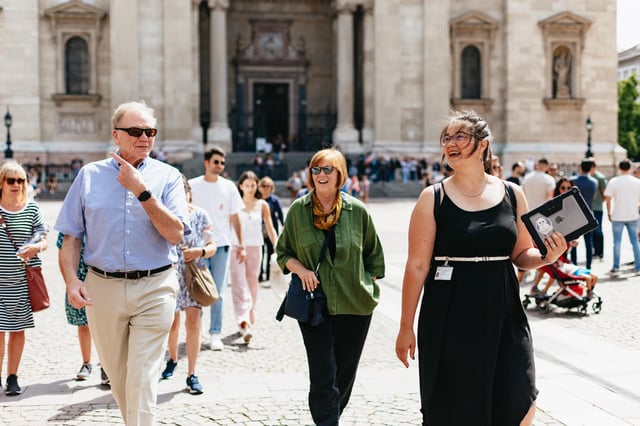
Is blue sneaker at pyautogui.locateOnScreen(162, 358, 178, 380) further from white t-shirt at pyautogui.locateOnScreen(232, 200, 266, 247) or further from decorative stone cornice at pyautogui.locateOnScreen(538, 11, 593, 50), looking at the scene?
decorative stone cornice at pyautogui.locateOnScreen(538, 11, 593, 50)

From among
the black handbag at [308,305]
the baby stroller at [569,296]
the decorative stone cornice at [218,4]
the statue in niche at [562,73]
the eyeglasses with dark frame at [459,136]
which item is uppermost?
the decorative stone cornice at [218,4]

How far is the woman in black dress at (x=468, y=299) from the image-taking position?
4.45 m

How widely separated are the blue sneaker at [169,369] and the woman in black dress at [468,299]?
3.92 meters

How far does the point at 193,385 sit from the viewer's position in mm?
7375

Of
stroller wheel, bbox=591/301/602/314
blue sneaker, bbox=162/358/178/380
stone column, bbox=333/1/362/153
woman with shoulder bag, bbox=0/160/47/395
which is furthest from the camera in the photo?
stone column, bbox=333/1/362/153

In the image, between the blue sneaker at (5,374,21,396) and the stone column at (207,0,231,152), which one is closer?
the blue sneaker at (5,374,21,396)

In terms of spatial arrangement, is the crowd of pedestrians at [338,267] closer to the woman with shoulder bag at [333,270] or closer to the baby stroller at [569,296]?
the woman with shoulder bag at [333,270]

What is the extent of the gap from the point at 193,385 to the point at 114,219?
2.72 m

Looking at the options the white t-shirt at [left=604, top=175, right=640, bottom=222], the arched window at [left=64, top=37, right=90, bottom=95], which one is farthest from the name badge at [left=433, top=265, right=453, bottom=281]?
the arched window at [left=64, top=37, right=90, bottom=95]

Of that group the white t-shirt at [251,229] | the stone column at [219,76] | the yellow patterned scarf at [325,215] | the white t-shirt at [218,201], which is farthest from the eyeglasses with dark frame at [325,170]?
the stone column at [219,76]

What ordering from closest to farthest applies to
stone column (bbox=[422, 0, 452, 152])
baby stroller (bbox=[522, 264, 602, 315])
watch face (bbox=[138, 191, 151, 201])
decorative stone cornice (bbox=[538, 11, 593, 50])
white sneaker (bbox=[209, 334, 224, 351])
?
1. watch face (bbox=[138, 191, 151, 201])
2. white sneaker (bbox=[209, 334, 224, 351])
3. baby stroller (bbox=[522, 264, 602, 315])
4. stone column (bbox=[422, 0, 452, 152])
5. decorative stone cornice (bbox=[538, 11, 593, 50])

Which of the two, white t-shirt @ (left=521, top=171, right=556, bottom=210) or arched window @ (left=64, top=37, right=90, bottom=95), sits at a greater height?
arched window @ (left=64, top=37, right=90, bottom=95)

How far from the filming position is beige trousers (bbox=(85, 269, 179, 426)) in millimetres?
5098

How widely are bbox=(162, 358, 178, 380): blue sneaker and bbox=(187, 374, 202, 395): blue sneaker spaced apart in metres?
0.57
